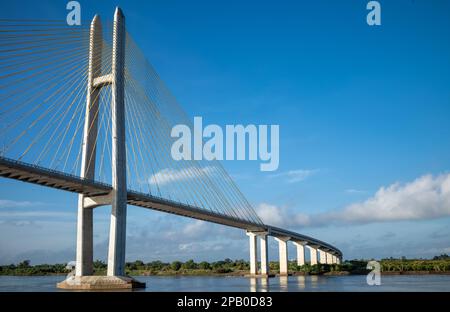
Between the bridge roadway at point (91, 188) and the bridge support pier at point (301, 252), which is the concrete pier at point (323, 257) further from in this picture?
the bridge roadway at point (91, 188)

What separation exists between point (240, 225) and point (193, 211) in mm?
15706

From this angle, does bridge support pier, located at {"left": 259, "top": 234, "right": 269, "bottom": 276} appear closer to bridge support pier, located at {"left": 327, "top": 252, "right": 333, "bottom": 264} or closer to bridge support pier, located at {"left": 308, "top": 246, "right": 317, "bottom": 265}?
bridge support pier, located at {"left": 308, "top": 246, "right": 317, "bottom": 265}

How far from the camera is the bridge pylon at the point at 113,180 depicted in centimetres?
3566

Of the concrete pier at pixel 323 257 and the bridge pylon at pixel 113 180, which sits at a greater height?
the bridge pylon at pixel 113 180

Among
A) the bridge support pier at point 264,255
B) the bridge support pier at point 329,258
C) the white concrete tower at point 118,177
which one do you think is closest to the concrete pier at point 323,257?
the bridge support pier at point 329,258

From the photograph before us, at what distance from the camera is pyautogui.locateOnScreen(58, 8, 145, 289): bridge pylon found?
3566 cm

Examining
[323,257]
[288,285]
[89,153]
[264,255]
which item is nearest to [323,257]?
[323,257]

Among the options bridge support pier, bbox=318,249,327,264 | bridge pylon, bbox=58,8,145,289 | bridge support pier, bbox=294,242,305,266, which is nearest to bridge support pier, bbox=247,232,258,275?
bridge support pier, bbox=294,242,305,266

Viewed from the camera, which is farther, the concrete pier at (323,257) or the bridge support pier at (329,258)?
the bridge support pier at (329,258)

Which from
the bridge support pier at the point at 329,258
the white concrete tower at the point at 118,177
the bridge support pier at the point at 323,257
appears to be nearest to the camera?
the white concrete tower at the point at 118,177

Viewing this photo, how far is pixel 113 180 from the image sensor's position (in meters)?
36.7

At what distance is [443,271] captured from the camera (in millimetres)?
89000

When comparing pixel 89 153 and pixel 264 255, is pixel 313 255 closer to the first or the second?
pixel 264 255

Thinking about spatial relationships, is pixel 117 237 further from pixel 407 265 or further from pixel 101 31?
pixel 407 265
